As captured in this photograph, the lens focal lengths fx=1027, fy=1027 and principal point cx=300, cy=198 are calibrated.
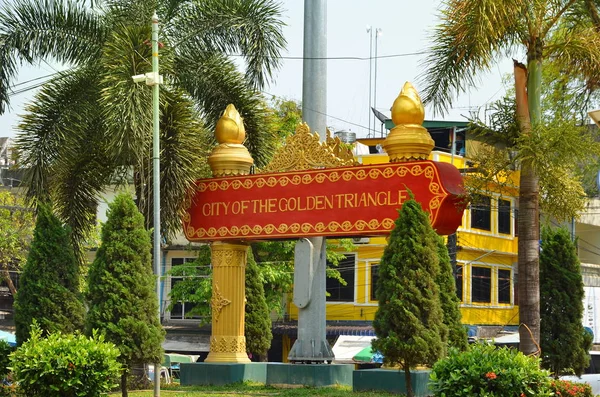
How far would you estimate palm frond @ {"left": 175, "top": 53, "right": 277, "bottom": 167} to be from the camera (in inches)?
793

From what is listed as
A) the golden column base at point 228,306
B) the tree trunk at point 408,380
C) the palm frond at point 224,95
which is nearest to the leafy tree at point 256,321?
the golden column base at point 228,306

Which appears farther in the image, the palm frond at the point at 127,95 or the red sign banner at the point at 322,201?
the palm frond at the point at 127,95

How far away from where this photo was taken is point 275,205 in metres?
18.0

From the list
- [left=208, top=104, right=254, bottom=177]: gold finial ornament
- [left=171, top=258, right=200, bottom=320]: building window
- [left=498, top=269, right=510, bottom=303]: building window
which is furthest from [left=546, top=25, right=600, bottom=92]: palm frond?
[left=171, top=258, right=200, bottom=320]: building window

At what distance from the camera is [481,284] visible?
125ft

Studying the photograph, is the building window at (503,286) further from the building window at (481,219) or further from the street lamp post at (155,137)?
the street lamp post at (155,137)

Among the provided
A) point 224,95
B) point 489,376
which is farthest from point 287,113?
point 489,376

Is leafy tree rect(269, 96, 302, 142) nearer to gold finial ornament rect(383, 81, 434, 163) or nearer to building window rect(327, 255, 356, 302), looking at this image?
building window rect(327, 255, 356, 302)

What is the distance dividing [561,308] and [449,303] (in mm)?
3803

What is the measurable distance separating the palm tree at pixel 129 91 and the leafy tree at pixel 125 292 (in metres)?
1.80

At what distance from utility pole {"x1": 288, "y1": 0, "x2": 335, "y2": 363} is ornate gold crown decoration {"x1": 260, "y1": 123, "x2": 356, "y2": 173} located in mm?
604

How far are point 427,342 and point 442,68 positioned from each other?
5302 millimetres

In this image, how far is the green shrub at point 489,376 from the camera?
12.5 m

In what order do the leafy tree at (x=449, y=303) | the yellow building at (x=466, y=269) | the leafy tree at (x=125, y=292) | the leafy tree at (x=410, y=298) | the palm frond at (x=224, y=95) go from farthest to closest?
1. the yellow building at (x=466, y=269)
2. the palm frond at (x=224, y=95)
3. the leafy tree at (x=449, y=303)
4. the leafy tree at (x=125, y=292)
5. the leafy tree at (x=410, y=298)
